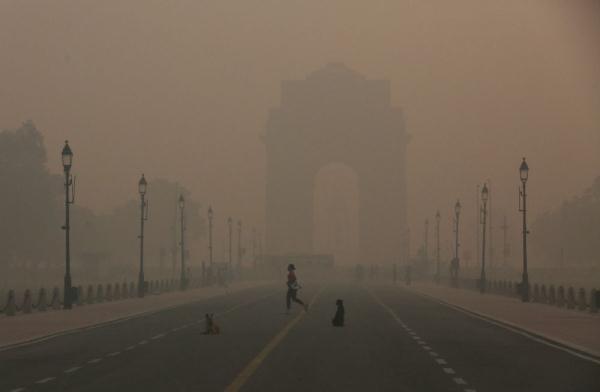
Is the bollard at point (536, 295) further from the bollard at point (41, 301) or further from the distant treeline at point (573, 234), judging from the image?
the distant treeline at point (573, 234)

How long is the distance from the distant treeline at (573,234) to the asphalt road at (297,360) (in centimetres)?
12524

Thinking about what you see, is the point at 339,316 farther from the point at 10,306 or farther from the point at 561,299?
the point at 561,299

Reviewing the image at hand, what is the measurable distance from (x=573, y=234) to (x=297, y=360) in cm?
14821

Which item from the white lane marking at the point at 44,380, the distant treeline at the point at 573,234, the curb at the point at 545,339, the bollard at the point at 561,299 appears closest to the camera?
the white lane marking at the point at 44,380

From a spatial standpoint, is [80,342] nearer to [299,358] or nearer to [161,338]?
[161,338]

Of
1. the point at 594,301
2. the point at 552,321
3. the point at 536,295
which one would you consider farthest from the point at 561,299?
the point at 552,321

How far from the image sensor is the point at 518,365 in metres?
24.7

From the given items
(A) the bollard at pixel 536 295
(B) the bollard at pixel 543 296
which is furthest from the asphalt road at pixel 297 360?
(A) the bollard at pixel 536 295

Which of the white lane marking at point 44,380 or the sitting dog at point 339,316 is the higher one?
the sitting dog at point 339,316

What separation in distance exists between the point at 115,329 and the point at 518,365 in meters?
17.5

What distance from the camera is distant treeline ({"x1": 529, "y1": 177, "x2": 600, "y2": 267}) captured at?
164 metres

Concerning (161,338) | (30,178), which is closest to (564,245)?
(30,178)

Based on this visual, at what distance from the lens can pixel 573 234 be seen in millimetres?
169375

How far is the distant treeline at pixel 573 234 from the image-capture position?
164m
